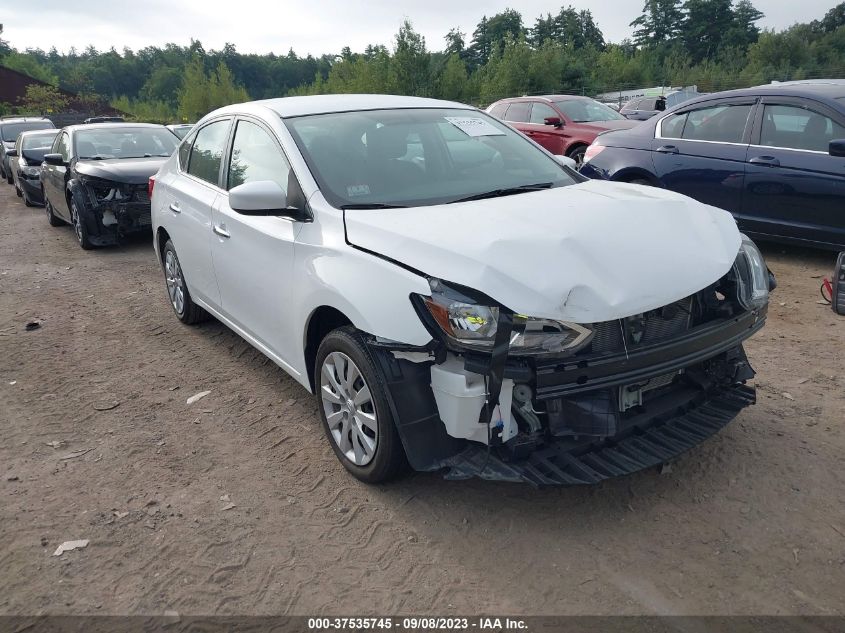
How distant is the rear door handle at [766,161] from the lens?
6227mm

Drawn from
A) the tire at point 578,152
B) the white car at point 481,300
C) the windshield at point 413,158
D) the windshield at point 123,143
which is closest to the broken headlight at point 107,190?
the windshield at point 123,143

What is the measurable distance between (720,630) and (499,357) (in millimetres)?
1167

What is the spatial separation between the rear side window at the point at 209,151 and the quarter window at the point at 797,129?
16.3 feet

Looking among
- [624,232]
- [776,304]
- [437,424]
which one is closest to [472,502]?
[437,424]

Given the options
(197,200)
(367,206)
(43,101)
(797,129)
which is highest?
(43,101)

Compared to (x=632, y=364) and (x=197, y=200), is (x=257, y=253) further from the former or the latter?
(x=632, y=364)

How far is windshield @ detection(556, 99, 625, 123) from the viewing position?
12.6m

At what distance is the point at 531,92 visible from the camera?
40531 millimetres

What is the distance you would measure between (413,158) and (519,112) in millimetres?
10356

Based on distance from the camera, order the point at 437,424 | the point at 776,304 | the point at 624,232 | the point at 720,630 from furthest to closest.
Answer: the point at 776,304 < the point at 624,232 < the point at 437,424 < the point at 720,630

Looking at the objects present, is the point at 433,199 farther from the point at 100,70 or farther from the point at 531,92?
the point at 100,70

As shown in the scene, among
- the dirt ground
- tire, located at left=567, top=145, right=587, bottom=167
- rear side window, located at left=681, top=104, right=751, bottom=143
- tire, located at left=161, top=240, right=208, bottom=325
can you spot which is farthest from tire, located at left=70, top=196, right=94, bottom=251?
tire, located at left=567, top=145, right=587, bottom=167

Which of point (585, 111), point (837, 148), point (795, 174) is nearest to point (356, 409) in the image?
point (837, 148)

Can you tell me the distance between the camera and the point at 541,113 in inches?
508
